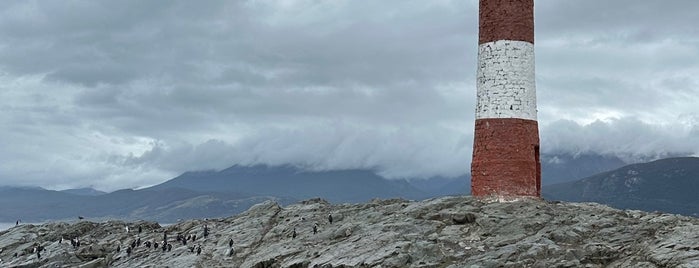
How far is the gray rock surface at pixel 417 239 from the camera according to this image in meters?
33.0

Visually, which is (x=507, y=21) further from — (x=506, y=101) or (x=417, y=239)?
(x=417, y=239)

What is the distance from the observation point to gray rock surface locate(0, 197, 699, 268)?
1299 inches

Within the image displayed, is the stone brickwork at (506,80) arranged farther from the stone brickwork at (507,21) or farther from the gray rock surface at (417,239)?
the gray rock surface at (417,239)

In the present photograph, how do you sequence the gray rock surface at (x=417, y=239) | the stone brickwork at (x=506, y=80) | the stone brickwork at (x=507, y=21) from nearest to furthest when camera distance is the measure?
the gray rock surface at (x=417, y=239), the stone brickwork at (x=506, y=80), the stone brickwork at (x=507, y=21)

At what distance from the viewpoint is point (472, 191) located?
1706 inches

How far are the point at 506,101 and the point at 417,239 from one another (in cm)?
1018

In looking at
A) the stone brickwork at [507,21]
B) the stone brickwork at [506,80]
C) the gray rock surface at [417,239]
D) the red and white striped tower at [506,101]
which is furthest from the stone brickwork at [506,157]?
the stone brickwork at [507,21]

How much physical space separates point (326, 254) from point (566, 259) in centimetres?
1250

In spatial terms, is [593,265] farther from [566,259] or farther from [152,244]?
[152,244]

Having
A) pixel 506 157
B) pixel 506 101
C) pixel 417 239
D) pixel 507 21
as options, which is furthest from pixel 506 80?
pixel 417 239

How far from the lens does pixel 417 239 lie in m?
37.1

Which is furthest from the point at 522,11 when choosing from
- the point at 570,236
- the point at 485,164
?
the point at 570,236

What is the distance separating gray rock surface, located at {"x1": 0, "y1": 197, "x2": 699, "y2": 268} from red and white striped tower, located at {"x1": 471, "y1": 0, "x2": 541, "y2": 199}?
154 centimetres

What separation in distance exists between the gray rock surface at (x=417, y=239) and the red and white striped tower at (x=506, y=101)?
1540 millimetres
